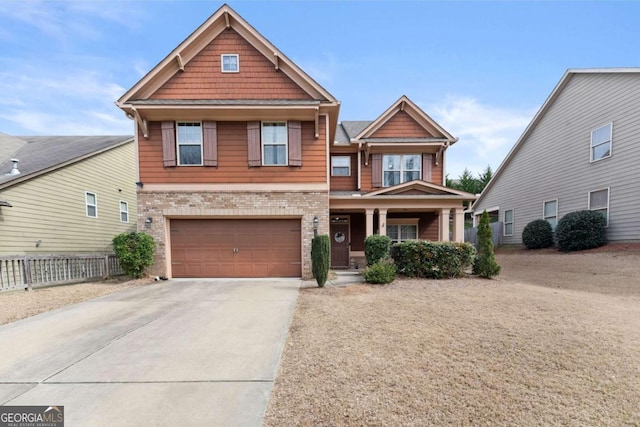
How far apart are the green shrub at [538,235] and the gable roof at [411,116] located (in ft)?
23.6

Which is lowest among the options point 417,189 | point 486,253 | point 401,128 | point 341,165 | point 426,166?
point 486,253

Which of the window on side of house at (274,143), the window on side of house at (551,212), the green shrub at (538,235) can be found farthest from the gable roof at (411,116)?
the window on side of house at (551,212)

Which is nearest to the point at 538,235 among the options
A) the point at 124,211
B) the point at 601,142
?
the point at 601,142

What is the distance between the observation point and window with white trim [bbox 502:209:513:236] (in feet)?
59.8

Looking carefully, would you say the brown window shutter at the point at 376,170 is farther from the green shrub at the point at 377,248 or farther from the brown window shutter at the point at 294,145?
the brown window shutter at the point at 294,145

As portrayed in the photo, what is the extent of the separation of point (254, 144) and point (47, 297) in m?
6.98

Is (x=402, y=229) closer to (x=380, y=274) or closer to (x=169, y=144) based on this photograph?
(x=380, y=274)

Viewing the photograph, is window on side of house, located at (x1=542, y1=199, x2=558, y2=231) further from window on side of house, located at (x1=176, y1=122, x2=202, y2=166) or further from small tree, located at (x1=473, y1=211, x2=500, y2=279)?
window on side of house, located at (x1=176, y1=122, x2=202, y2=166)

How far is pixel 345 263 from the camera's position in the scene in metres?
12.7

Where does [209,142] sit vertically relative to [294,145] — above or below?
above

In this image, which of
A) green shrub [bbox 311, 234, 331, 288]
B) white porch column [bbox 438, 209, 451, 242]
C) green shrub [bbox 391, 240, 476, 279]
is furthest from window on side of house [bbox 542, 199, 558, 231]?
green shrub [bbox 311, 234, 331, 288]

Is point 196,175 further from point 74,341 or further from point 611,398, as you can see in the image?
point 611,398

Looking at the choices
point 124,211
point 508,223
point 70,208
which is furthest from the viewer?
point 508,223

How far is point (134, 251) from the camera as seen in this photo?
29.2ft
